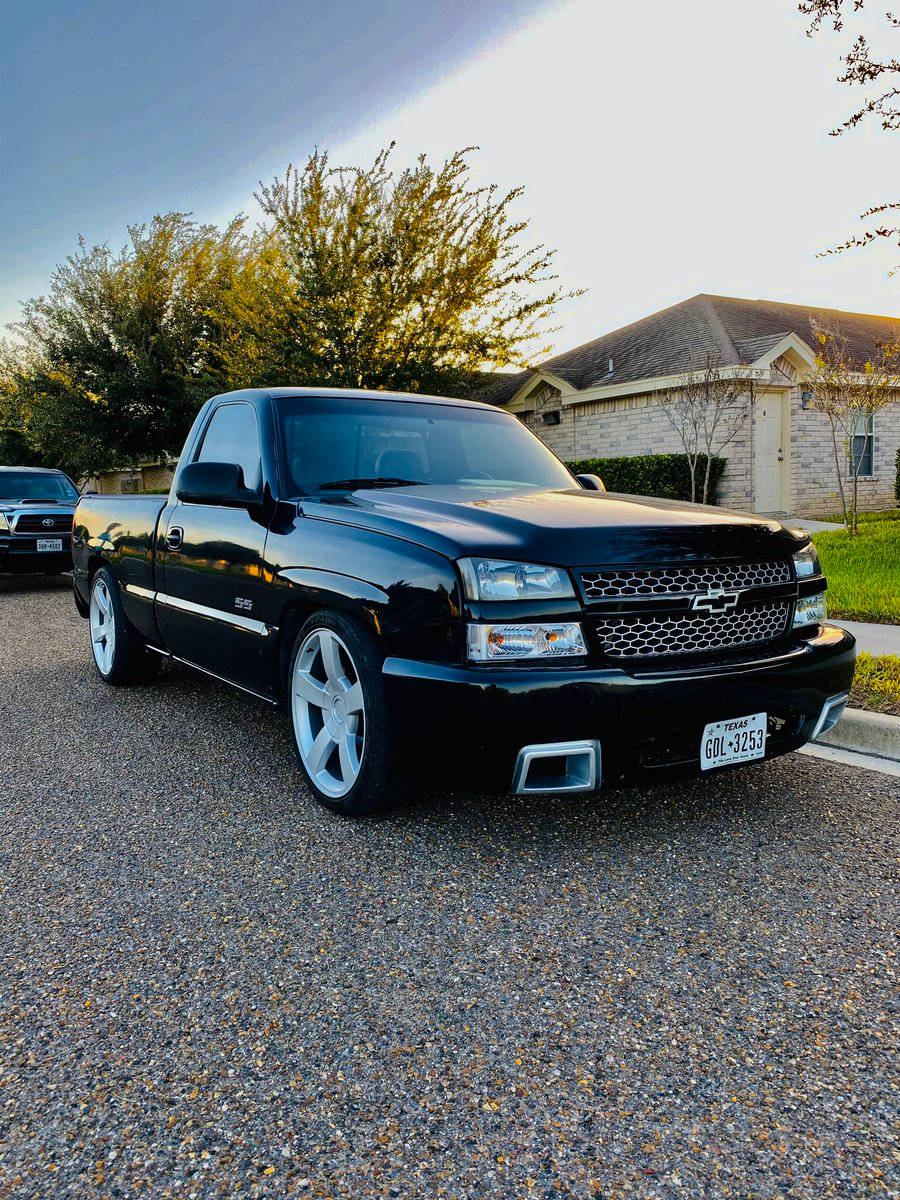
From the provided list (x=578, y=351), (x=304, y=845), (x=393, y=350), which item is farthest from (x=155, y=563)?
(x=578, y=351)

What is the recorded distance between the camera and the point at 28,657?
290 inches

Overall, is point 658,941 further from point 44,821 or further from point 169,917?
point 44,821

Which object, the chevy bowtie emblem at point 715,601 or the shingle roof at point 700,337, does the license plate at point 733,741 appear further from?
the shingle roof at point 700,337

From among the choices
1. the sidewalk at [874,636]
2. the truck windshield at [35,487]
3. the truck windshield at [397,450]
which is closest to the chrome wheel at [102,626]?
the truck windshield at [397,450]

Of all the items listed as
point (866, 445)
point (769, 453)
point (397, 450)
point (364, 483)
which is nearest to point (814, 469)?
point (769, 453)

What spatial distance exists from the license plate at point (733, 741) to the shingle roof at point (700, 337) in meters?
15.1

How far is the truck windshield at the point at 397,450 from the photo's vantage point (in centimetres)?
423

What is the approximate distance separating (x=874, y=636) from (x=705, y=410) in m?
11.4

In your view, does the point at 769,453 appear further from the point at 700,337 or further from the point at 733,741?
the point at 733,741

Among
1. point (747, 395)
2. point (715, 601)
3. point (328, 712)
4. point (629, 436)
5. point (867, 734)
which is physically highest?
point (747, 395)

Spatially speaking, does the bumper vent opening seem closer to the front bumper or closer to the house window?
the front bumper

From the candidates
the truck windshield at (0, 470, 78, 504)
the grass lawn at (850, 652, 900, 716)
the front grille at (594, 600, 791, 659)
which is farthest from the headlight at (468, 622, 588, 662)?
the truck windshield at (0, 470, 78, 504)

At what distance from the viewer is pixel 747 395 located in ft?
58.0

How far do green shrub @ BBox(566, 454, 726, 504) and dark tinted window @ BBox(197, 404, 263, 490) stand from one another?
500 inches
